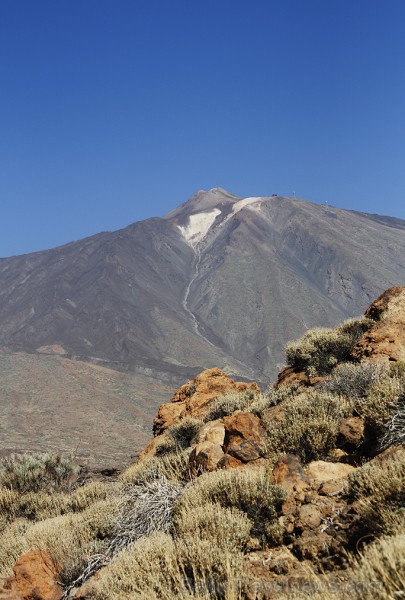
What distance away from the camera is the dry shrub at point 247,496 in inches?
158

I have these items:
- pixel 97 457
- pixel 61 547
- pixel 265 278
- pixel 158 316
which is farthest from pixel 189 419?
pixel 265 278

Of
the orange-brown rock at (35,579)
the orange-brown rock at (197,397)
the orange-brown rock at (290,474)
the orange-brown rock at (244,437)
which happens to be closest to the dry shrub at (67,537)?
the orange-brown rock at (35,579)

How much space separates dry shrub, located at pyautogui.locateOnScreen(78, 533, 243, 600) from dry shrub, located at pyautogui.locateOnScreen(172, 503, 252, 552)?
0.36ft

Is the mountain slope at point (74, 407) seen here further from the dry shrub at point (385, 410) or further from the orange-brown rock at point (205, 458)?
the dry shrub at point (385, 410)

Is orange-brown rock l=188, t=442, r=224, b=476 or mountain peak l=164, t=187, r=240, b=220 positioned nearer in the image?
orange-brown rock l=188, t=442, r=224, b=476

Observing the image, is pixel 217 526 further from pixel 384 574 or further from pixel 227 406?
pixel 227 406

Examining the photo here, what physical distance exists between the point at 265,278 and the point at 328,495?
3869 inches

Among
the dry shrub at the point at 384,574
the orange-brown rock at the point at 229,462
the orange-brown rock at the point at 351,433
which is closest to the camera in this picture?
the dry shrub at the point at 384,574

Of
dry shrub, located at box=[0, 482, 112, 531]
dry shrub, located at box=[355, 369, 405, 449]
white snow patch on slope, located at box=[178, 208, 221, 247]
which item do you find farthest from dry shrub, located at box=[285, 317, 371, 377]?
white snow patch on slope, located at box=[178, 208, 221, 247]

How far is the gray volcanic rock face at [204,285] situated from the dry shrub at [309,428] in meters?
44.8

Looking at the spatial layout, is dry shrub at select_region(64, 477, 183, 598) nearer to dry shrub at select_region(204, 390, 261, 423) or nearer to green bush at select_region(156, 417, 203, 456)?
green bush at select_region(156, 417, 203, 456)

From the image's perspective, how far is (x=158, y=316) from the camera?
88938mm

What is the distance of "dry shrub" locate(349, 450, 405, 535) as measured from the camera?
10.4 ft

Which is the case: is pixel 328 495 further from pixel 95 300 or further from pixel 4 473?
pixel 95 300
